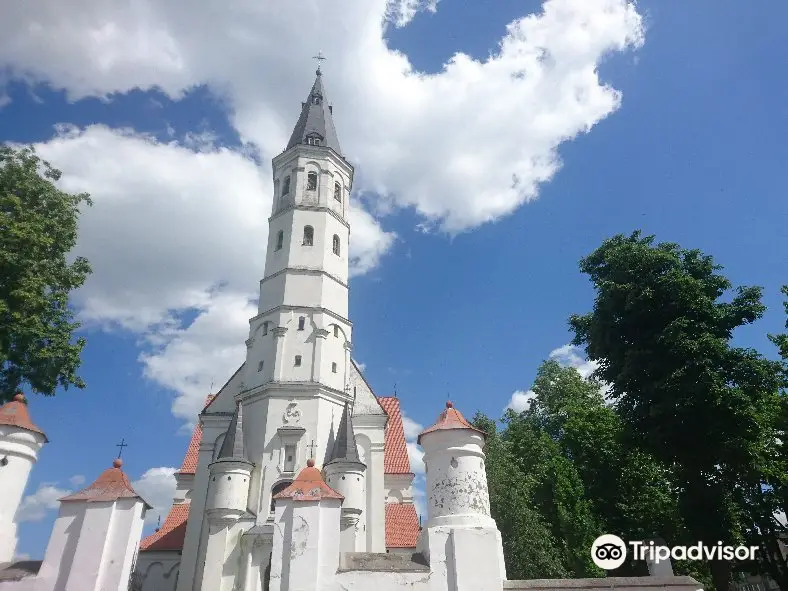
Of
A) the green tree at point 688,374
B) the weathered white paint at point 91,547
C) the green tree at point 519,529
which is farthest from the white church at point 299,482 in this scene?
the green tree at point 688,374

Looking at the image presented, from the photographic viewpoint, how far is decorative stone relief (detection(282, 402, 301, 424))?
20.8 metres

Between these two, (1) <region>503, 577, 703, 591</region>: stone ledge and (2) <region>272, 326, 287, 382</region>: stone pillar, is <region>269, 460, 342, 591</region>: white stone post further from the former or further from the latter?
(2) <region>272, 326, 287, 382</region>: stone pillar

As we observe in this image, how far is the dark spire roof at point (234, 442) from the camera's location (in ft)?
64.9

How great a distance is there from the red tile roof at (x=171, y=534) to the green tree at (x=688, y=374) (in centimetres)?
1834

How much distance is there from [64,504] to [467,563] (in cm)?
651

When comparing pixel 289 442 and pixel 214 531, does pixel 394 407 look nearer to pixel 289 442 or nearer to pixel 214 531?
pixel 289 442

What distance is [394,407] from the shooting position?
30844 mm

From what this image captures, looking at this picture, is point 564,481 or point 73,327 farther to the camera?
point 564,481

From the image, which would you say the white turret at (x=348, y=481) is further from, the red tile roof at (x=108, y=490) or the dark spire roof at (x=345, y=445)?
the red tile roof at (x=108, y=490)

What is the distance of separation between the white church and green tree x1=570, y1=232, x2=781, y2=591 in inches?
315

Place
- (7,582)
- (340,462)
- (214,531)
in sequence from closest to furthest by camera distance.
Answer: (7,582), (214,531), (340,462)

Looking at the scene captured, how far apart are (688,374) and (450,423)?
927cm

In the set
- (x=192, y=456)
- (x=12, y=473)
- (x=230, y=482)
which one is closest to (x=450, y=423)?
(x=12, y=473)

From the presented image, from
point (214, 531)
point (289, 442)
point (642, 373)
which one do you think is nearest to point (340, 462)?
point (289, 442)
